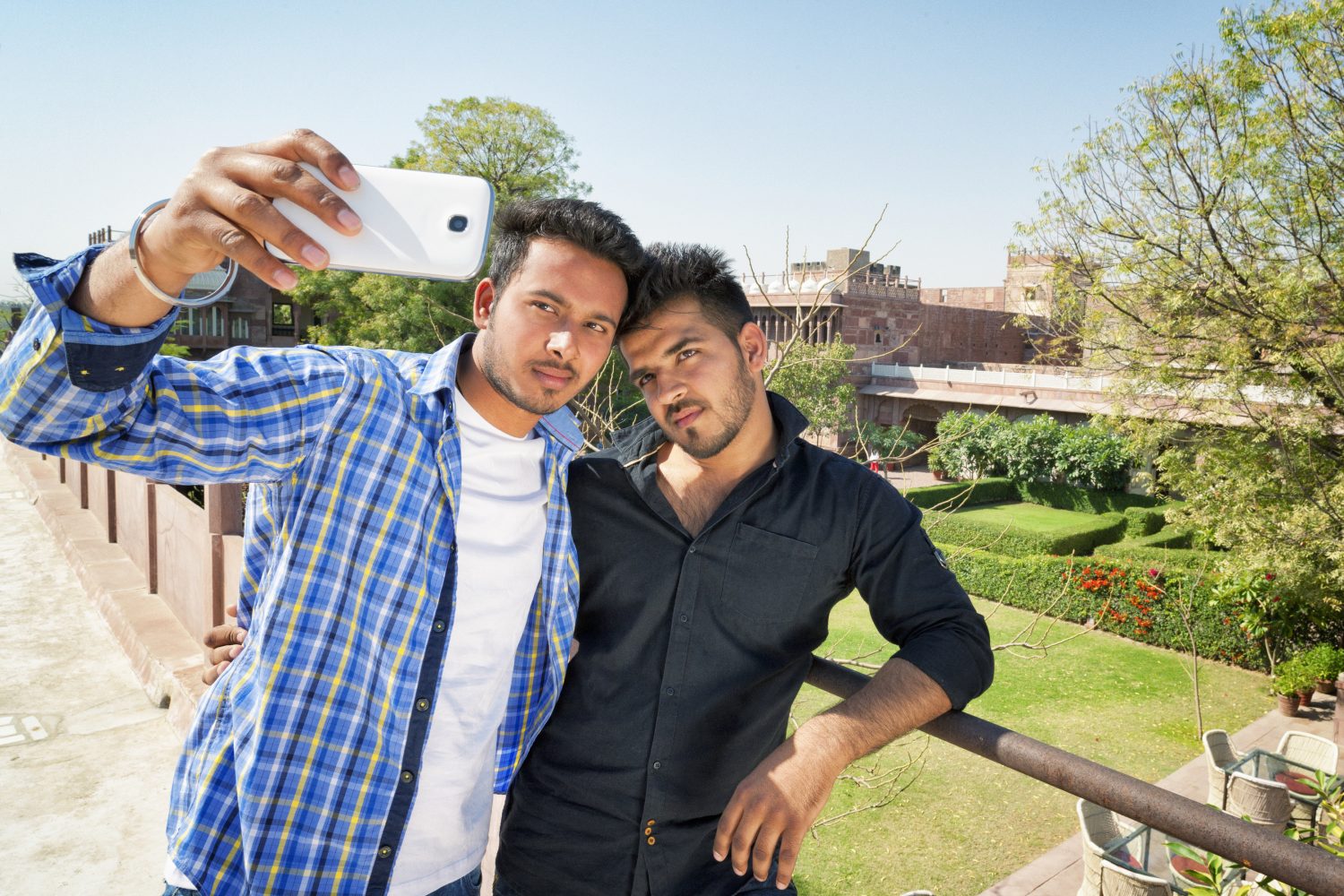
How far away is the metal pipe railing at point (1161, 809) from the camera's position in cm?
111

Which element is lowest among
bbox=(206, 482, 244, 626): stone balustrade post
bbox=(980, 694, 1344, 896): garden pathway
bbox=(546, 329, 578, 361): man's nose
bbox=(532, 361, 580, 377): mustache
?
bbox=(980, 694, 1344, 896): garden pathway

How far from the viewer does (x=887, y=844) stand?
7.05 m

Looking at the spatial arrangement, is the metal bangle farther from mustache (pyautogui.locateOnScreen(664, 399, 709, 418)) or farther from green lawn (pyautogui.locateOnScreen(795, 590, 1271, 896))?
green lawn (pyautogui.locateOnScreen(795, 590, 1271, 896))

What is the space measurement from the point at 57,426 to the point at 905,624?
1340 mm

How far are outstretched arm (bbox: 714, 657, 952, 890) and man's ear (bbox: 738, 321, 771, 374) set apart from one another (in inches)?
29.5

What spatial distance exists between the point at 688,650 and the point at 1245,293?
1056 cm

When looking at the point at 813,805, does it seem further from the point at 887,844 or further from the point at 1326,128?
the point at 1326,128

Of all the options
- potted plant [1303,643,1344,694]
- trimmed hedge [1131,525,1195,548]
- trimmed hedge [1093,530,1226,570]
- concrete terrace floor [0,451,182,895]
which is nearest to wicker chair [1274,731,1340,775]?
potted plant [1303,643,1344,694]

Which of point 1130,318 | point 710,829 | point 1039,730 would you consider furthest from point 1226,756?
point 710,829

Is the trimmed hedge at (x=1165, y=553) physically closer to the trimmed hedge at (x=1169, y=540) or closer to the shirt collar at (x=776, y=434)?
the trimmed hedge at (x=1169, y=540)

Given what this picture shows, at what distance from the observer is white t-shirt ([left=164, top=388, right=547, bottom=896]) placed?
1431 mm

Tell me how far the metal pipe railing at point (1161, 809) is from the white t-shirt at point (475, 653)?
2.16 feet

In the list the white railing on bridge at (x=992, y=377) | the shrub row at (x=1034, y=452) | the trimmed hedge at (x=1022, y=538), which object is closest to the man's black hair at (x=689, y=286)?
the trimmed hedge at (x=1022, y=538)

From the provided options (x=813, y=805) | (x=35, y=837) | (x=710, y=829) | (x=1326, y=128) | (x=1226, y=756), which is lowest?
(x=1226, y=756)
